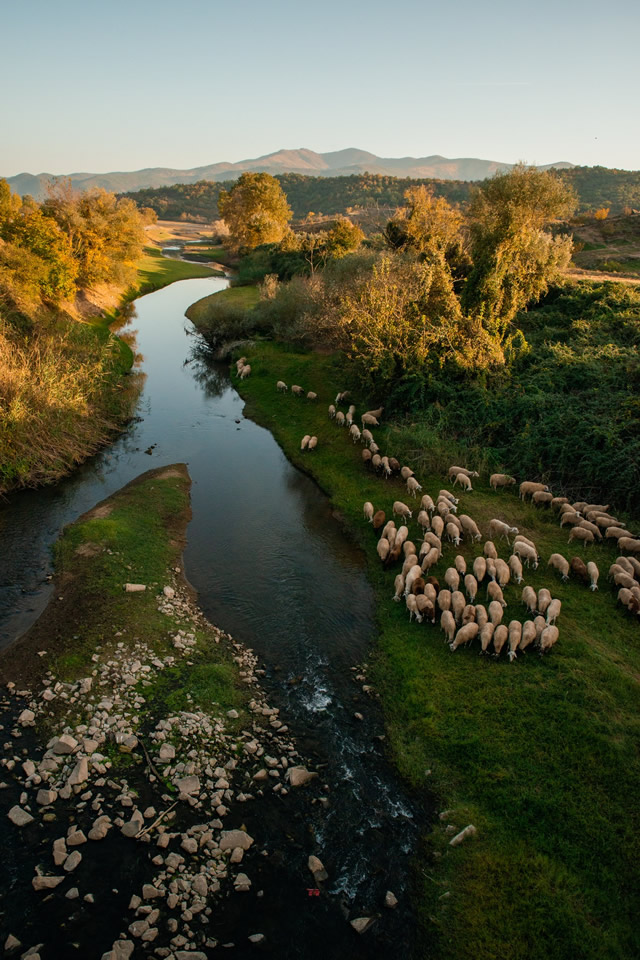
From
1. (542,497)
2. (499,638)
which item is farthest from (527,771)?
(542,497)

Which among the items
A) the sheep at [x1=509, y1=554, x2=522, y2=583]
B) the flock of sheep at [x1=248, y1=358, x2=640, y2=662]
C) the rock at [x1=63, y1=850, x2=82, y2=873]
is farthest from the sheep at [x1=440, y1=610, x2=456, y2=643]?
the rock at [x1=63, y1=850, x2=82, y2=873]

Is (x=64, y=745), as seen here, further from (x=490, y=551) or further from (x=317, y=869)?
(x=490, y=551)

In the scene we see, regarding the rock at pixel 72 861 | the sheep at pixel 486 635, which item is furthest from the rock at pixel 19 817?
the sheep at pixel 486 635

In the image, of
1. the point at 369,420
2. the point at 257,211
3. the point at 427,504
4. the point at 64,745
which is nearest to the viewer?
the point at 64,745

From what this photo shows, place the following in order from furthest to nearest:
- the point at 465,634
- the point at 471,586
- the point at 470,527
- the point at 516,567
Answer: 1. the point at 470,527
2. the point at 516,567
3. the point at 471,586
4. the point at 465,634

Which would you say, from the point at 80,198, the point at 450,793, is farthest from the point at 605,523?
the point at 80,198

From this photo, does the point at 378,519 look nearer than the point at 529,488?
Yes
